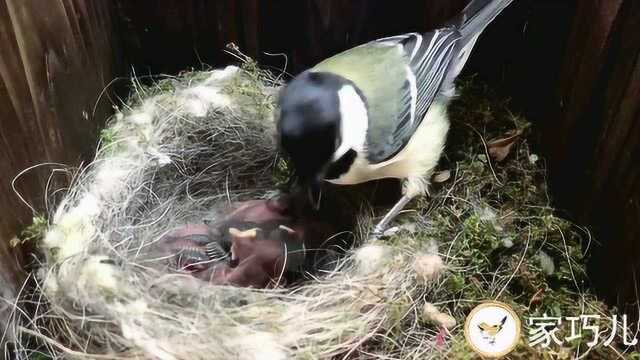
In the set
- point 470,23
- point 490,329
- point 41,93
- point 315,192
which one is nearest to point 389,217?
point 315,192

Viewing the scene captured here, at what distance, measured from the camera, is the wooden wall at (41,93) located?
1.10m

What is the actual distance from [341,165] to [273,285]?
0.24 m

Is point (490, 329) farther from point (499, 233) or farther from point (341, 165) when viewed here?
point (341, 165)

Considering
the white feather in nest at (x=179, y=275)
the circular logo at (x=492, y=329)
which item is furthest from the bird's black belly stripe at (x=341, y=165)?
the circular logo at (x=492, y=329)

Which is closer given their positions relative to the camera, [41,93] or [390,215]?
[41,93]

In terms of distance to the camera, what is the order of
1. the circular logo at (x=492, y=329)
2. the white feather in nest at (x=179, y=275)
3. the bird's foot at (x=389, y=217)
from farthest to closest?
the bird's foot at (x=389, y=217), the circular logo at (x=492, y=329), the white feather in nest at (x=179, y=275)

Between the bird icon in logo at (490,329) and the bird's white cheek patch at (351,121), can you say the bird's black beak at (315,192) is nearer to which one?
the bird's white cheek patch at (351,121)

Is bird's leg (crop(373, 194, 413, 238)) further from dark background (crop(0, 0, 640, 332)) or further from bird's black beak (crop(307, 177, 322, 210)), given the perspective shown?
dark background (crop(0, 0, 640, 332))

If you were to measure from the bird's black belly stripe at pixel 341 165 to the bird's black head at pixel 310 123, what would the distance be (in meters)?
0.03

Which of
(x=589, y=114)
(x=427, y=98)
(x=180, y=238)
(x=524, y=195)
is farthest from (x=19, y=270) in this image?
(x=589, y=114)

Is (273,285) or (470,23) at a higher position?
(470,23)

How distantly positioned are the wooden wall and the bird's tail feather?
71cm

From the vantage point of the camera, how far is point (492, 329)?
3.94 feet

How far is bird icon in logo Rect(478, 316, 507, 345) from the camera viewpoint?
1.20m
